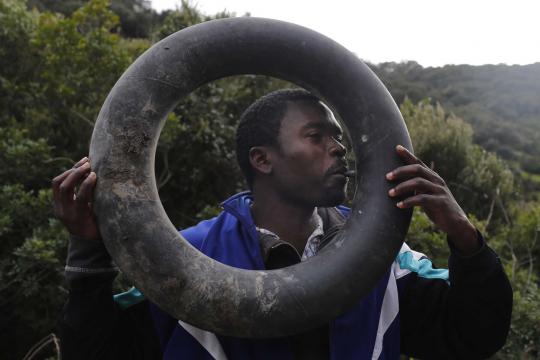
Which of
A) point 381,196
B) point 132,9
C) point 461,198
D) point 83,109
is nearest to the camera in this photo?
point 381,196

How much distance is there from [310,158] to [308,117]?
18cm

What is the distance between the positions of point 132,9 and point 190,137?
46.7 feet

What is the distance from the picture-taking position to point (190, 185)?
651cm

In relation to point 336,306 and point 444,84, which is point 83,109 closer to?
point 336,306

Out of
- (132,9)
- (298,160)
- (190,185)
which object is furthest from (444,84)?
(298,160)

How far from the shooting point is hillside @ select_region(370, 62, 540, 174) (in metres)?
26.9

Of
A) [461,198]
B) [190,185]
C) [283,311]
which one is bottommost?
[461,198]

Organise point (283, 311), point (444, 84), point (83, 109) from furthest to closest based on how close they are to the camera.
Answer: point (444, 84)
point (83, 109)
point (283, 311)

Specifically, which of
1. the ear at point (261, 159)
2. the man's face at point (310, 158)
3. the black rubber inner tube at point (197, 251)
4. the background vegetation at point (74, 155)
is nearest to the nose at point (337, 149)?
the man's face at point (310, 158)

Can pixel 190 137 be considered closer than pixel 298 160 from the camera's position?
No

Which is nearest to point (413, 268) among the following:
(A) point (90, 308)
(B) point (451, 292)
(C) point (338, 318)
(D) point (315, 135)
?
(B) point (451, 292)

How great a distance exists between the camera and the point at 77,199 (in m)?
1.54

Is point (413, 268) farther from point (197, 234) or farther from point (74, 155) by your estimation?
Result: point (74, 155)

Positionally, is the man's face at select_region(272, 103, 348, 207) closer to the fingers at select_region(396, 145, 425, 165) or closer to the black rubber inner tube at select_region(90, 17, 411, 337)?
the black rubber inner tube at select_region(90, 17, 411, 337)
